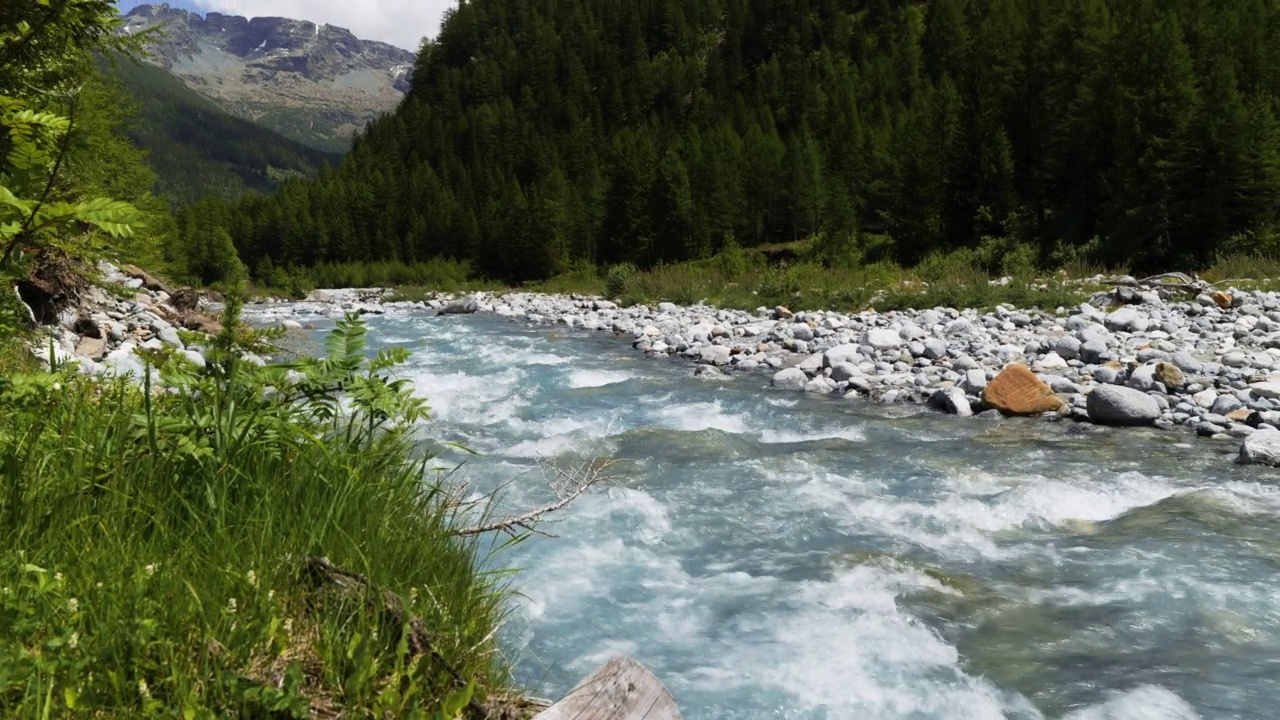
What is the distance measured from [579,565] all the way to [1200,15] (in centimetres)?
4637

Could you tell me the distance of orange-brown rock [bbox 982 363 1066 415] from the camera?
A: 8602 mm

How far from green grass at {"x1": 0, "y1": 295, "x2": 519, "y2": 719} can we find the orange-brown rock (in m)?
7.90

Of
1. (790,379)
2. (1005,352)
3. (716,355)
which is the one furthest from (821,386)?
(1005,352)

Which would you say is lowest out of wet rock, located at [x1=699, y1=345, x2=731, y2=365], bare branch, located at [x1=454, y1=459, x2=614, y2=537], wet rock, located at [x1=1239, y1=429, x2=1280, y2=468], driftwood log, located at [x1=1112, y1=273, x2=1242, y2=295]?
wet rock, located at [x1=699, y1=345, x2=731, y2=365]

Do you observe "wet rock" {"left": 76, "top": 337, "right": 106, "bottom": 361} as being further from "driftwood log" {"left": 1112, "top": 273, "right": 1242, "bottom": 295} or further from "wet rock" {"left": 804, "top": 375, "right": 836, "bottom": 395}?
"driftwood log" {"left": 1112, "top": 273, "right": 1242, "bottom": 295}

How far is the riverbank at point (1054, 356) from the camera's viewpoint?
812 centimetres

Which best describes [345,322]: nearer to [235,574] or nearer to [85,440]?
[85,440]

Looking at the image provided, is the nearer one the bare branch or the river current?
the bare branch

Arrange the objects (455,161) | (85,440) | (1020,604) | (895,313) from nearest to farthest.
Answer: (85,440), (1020,604), (895,313), (455,161)

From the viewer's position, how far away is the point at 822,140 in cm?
6006

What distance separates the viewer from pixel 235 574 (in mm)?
1735

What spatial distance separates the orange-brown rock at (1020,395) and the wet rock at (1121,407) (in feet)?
1.39

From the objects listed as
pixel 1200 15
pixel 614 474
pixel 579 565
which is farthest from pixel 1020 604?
pixel 1200 15

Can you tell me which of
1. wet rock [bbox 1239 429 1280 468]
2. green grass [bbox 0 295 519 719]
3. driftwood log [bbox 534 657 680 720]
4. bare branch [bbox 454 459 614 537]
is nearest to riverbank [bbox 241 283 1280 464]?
wet rock [bbox 1239 429 1280 468]
